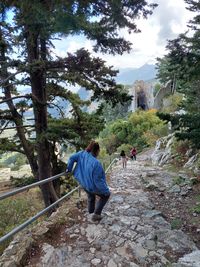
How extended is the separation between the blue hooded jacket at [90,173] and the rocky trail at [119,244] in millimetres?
768

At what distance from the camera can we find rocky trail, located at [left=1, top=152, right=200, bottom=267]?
4.92 meters

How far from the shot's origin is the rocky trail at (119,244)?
492 centimetres

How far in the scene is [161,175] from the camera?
1316 cm

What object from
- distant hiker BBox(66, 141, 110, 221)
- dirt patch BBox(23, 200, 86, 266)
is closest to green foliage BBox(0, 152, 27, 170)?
dirt patch BBox(23, 200, 86, 266)

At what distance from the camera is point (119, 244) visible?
218 inches

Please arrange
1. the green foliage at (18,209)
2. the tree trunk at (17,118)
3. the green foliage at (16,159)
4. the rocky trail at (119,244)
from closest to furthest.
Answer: the rocky trail at (119,244) < the tree trunk at (17,118) < the green foliage at (16,159) < the green foliage at (18,209)

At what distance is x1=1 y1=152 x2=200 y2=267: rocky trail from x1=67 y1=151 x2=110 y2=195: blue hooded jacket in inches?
30.3

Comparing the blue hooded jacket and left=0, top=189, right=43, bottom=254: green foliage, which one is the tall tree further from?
left=0, top=189, right=43, bottom=254: green foliage

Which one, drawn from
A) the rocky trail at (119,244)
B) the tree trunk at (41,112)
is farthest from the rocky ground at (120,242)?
the tree trunk at (41,112)

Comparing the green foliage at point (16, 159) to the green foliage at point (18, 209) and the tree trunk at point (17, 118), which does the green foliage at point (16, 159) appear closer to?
the tree trunk at point (17, 118)

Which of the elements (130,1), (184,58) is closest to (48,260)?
(130,1)

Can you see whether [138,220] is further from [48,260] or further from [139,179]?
[139,179]

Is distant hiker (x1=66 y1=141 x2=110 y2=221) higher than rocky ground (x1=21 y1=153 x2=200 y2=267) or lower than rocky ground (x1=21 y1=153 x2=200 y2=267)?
higher

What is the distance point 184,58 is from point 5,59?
236 inches
